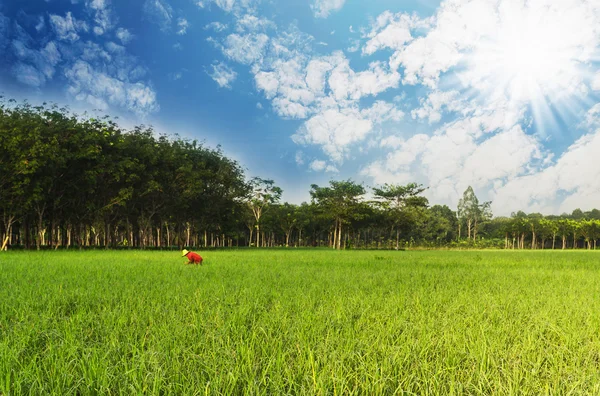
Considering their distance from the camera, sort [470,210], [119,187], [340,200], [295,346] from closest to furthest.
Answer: [295,346]
[119,187]
[340,200]
[470,210]

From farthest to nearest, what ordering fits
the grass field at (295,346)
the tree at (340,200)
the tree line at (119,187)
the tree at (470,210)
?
the tree at (470,210), the tree at (340,200), the tree line at (119,187), the grass field at (295,346)

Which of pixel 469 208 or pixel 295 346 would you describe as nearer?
pixel 295 346

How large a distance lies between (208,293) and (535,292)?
6335mm

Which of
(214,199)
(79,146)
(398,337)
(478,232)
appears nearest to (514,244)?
(478,232)

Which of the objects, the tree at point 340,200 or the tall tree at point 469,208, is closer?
the tree at point 340,200

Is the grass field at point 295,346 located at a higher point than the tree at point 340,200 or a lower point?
lower

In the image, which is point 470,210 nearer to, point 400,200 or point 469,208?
point 469,208

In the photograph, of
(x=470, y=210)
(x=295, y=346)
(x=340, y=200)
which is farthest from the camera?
(x=470, y=210)

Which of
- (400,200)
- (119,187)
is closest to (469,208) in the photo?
(400,200)

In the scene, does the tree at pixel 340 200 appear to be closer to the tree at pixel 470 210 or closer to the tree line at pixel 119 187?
the tree line at pixel 119 187

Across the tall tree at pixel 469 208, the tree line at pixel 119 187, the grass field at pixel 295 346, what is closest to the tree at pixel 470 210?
the tall tree at pixel 469 208

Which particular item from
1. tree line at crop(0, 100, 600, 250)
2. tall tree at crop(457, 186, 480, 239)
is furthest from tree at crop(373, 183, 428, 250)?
tall tree at crop(457, 186, 480, 239)

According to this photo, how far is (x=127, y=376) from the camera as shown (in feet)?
8.30

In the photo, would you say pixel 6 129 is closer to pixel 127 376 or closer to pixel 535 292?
pixel 127 376
